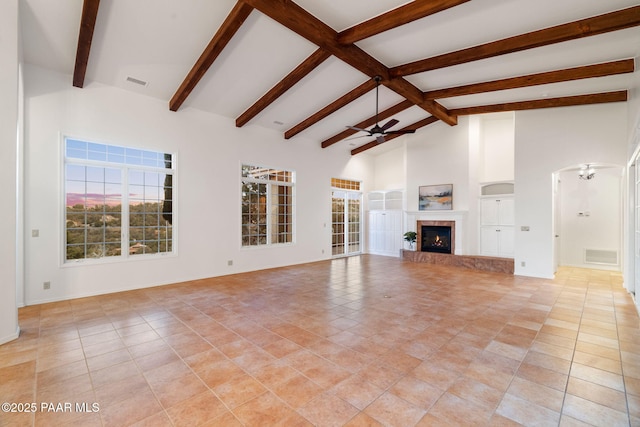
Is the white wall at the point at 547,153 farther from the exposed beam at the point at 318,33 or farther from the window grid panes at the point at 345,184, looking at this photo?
the window grid panes at the point at 345,184

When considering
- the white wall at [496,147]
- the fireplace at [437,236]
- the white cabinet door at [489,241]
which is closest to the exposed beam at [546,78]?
the white wall at [496,147]

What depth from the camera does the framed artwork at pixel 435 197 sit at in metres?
8.36

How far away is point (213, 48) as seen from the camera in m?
4.18

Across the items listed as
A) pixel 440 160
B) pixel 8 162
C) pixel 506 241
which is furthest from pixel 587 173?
pixel 8 162

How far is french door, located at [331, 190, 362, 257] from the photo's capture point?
9430 millimetres

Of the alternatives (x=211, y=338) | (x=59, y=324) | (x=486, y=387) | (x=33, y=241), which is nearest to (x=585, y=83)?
(x=486, y=387)

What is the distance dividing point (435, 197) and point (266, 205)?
4986 mm

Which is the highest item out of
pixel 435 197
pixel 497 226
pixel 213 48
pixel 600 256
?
pixel 213 48

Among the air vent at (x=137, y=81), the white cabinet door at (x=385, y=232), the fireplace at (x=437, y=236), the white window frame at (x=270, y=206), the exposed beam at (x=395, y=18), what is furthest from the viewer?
the white cabinet door at (x=385, y=232)

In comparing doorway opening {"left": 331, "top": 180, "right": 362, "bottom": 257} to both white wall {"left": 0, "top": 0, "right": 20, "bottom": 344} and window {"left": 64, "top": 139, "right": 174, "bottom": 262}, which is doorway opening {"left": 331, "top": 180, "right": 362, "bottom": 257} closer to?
window {"left": 64, "top": 139, "right": 174, "bottom": 262}

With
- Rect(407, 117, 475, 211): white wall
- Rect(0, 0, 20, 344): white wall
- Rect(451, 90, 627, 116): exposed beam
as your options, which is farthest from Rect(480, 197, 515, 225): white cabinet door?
Rect(0, 0, 20, 344): white wall

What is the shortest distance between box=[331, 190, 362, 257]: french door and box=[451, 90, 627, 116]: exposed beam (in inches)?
174

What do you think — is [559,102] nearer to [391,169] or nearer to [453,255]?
[453,255]

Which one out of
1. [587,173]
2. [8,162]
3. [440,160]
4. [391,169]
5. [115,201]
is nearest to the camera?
[8,162]
